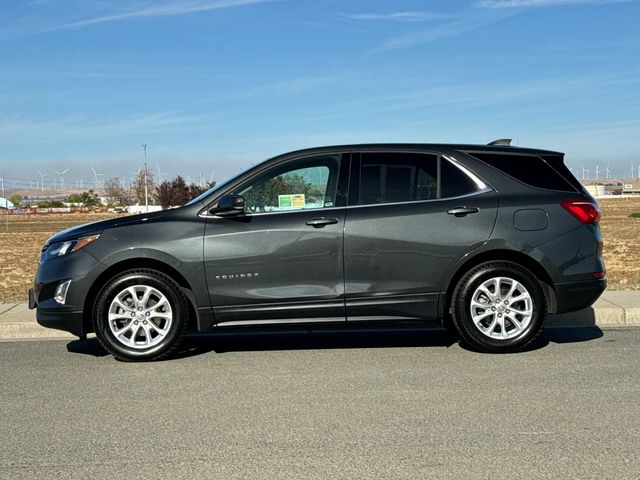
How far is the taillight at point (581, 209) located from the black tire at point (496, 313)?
68 cm

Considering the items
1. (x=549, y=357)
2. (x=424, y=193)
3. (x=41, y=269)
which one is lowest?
(x=549, y=357)

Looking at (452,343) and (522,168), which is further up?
(522,168)

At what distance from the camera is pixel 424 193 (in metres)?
7.11

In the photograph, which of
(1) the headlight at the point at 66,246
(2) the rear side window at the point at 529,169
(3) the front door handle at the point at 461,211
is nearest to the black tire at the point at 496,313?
(3) the front door handle at the point at 461,211

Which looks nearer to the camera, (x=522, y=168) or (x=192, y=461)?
(x=192, y=461)

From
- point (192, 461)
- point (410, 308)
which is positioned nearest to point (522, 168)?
point (410, 308)

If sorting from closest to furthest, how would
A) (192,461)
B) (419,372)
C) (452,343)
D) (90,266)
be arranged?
(192,461) → (419,372) → (90,266) → (452,343)

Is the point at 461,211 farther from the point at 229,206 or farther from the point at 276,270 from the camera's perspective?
the point at 229,206

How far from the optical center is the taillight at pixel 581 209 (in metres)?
7.04

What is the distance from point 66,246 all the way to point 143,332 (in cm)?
101

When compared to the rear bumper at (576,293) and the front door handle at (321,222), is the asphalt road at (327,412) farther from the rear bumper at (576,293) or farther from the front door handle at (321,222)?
the front door handle at (321,222)

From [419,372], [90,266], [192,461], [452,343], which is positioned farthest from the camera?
[452,343]

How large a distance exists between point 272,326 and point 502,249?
2.09 m

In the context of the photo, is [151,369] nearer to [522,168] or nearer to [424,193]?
[424,193]
